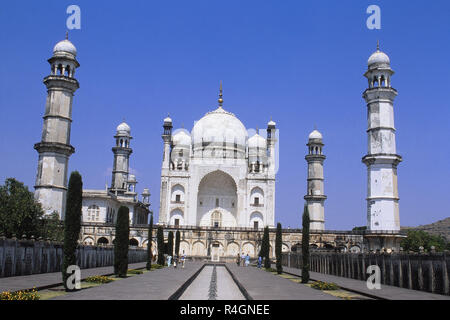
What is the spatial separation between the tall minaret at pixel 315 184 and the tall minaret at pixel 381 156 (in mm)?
12778

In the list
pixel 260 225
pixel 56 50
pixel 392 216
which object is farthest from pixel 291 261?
pixel 56 50

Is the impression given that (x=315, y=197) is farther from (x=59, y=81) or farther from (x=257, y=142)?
(x=59, y=81)

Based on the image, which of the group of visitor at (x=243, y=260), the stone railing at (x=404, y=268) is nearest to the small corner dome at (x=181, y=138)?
the group of visitor at (x=243, y=260)

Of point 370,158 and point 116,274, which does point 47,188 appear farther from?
point 370,158

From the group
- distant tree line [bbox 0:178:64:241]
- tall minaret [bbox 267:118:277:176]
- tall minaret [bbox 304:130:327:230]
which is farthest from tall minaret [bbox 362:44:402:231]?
distant tree line [bbox 0:178:64:241]

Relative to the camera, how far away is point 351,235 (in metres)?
50.2

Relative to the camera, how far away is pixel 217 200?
5766cm

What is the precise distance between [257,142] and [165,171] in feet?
40.2

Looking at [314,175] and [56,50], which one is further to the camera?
[314,175]

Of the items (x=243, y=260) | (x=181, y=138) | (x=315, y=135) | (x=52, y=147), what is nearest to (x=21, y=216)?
(x=52, y=147)

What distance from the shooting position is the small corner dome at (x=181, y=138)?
60372 millimetres

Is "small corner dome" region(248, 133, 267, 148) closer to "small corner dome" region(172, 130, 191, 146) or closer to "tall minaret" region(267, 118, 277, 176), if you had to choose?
"tall minaret" region(267, 118, 277, 176)
